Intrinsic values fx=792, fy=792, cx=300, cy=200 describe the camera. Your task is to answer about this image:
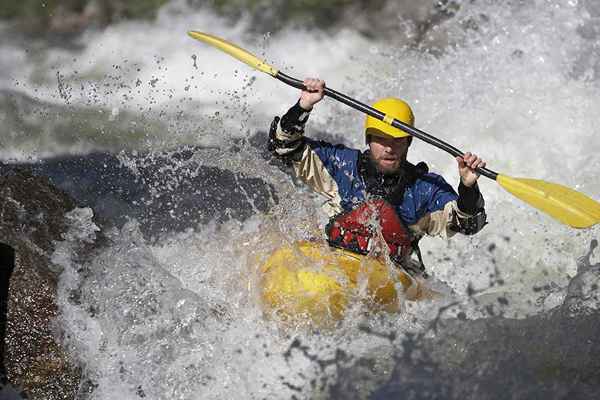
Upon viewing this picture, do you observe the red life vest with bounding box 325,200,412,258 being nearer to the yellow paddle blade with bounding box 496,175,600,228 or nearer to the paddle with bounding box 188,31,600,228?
the paddle with bounding box 188,31,600,228

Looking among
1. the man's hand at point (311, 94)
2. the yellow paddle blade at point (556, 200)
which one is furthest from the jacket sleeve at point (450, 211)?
the man's hand at point (311, 94)

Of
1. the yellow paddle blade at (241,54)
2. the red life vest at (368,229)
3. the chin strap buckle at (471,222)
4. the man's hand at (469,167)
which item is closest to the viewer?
the man's hand at (469,167)

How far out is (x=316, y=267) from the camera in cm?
377

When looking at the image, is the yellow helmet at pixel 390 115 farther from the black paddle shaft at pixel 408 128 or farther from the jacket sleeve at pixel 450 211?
the jacket sleeve at pixel 450 211

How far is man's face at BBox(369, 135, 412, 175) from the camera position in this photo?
3740mm

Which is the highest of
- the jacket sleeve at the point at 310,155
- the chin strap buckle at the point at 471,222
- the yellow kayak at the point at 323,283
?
the jacket sleeve at the point at 310,155

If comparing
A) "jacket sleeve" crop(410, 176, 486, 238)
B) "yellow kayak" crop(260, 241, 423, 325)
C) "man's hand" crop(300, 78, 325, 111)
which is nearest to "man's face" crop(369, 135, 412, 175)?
"jacket sleeve" crop(410, 176, 486, 238)

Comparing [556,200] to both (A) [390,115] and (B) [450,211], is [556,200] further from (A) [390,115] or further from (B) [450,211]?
(A) [390,115]

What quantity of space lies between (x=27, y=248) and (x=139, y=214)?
1.43m

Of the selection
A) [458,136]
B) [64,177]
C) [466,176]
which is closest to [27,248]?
[64,177]

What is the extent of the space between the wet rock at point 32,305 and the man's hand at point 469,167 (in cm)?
201

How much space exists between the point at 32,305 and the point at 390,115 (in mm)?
1936

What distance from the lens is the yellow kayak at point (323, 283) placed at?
12.1 feet

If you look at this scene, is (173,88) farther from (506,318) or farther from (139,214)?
(506,318)
